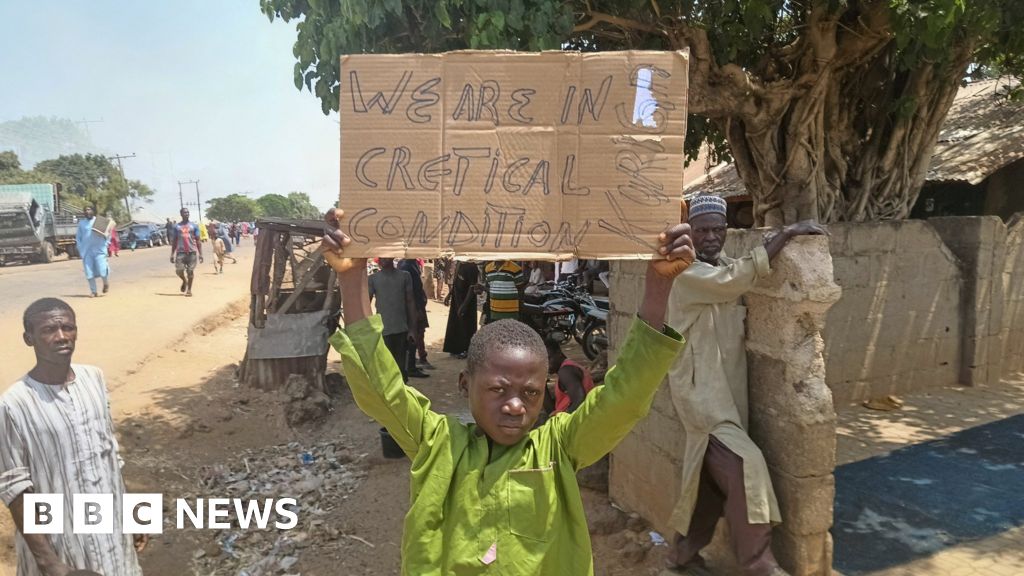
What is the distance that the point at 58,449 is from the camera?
237 centimetres

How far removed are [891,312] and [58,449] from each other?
6823mm

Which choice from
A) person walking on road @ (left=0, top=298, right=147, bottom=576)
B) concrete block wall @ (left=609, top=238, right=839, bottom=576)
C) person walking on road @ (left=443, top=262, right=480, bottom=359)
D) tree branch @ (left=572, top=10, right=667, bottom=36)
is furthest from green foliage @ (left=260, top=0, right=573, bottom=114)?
person walking on road @ (left=443, top=262, right=480, bottom=359)

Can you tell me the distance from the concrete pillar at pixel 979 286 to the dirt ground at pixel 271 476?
195 inches

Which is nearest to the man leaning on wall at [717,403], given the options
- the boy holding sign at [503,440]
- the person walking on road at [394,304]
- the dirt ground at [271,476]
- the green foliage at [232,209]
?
the dirt ground at [271,476]

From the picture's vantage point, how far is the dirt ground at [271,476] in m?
4.00

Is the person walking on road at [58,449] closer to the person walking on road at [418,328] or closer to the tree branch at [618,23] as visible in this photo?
the tree branch at [618,23]

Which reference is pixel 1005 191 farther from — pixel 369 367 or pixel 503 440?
pixel 369 367

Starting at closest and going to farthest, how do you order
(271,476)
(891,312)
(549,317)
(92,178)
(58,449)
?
1. (58,449)
2. (271,476)
3. (891,312)
4. (549,317)
5. (92,178)

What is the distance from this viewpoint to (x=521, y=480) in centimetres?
152

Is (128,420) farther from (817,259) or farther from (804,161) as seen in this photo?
(804,161)

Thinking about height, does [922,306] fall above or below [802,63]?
below

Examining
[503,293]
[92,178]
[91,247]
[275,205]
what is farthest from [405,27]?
[275,205]

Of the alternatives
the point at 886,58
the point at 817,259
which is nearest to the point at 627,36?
the point at 886,58

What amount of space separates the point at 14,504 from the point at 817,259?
11.0ft
